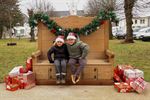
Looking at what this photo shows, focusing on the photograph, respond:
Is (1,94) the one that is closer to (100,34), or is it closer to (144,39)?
(100,34)

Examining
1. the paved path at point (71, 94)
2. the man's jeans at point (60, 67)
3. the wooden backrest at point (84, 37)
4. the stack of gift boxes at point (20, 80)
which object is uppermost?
the wooden backrest at point (84, 37)

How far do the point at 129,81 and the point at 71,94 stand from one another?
1.25 meters

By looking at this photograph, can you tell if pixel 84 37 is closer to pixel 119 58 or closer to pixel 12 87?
pixel 12 87

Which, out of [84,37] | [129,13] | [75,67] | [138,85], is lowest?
[138,85]

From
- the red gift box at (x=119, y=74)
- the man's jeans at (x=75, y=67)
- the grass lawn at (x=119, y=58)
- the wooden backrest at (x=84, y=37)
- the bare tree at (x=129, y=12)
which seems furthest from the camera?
the bare tree at (x=129, y=12)

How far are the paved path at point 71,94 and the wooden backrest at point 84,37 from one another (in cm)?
158

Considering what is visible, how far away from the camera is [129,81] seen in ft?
24.3

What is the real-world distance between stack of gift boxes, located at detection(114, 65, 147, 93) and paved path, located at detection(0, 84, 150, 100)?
121 millimetres

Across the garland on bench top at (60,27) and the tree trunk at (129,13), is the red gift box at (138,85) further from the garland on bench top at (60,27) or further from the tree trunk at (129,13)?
the tree trunk at (129,13)

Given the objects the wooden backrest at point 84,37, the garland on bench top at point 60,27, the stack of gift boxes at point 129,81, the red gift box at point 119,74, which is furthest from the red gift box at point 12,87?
the red gift box at point 119,74

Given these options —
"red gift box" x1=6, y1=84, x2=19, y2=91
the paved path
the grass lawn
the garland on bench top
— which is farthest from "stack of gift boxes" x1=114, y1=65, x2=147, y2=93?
"red gift box" x1=6, y1=84, x2=19, y2=91

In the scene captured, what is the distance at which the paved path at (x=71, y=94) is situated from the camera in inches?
267

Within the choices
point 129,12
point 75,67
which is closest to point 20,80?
point 75,67

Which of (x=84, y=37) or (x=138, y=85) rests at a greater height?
(x=84, y=37)
